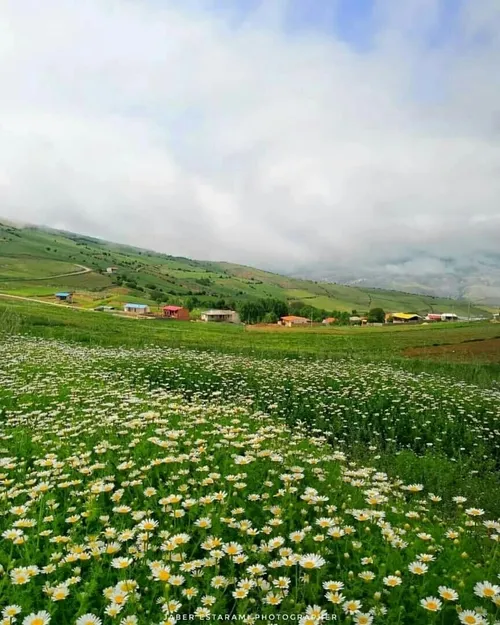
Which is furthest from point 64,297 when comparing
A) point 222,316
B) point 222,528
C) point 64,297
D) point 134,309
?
point 222,528

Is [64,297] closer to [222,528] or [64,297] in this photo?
[64,297]

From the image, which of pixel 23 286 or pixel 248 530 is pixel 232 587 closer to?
pixel 248 530

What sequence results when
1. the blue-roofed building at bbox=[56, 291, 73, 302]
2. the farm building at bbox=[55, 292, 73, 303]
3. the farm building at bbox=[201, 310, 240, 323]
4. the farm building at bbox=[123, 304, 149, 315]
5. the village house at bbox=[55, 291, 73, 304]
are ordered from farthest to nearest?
the farm building at bbox=[201, 310, 240, 323] < the blue-roofed building at bbox=[56, 291, 73, 302] < the farm building at bbox=[55, 292, 73, 303] < the village house at bbox=[55, 291, 73, 304] < the farm building at bbox=[123, 304, 149, 315]

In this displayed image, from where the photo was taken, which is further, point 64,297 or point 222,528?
point 64,297

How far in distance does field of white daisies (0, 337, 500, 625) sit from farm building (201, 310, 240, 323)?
128m

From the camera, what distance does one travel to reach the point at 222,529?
14.2 feet

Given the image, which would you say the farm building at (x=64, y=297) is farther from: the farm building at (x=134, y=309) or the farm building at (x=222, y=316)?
the farm building at (x=222, y=316)

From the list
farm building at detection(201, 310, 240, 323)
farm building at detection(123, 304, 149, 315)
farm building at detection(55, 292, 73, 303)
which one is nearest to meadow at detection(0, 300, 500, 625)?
farm building at detection(123, 304, 149, 315)

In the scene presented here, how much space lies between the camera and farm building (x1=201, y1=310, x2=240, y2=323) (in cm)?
13725

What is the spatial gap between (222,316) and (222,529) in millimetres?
139312

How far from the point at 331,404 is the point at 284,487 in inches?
308

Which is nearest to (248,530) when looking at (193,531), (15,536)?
(193,531)

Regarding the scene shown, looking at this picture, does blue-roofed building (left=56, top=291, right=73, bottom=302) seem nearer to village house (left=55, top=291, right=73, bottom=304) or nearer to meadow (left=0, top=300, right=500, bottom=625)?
village house (left=55, top=291, right=73, bottom=304)

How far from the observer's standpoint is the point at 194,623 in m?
3.18
